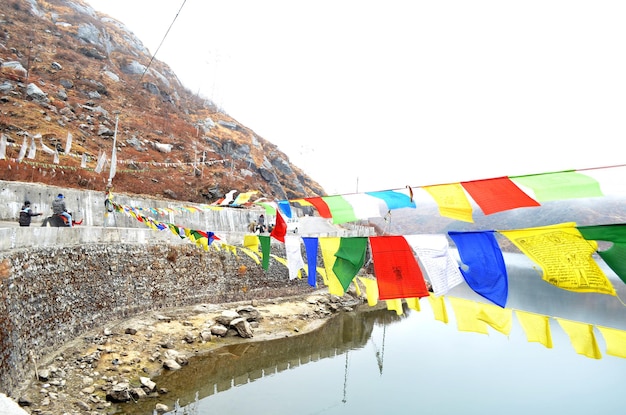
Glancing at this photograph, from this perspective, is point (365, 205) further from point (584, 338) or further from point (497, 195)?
point (584, 338)

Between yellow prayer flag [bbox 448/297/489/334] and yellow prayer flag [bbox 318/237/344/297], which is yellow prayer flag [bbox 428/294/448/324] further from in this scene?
yellow prayer flag [bbox 318/237/344/297]

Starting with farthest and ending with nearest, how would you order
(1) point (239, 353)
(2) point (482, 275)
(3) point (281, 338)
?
(3) point (281, 338), (1) point (239, 353), (2) point (482, 275)

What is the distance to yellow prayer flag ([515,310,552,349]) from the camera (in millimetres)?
5754

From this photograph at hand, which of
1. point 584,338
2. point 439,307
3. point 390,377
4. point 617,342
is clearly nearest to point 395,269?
point 439,307

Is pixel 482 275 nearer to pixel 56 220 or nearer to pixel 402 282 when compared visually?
pixel 402 282

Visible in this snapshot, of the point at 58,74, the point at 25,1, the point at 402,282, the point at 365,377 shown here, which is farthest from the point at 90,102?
the point at 402,282

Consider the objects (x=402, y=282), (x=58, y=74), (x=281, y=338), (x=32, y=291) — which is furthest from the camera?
(x=58, y=74)

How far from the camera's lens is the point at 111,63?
48719 mm

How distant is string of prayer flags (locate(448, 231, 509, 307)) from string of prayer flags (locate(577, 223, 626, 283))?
1117 mm

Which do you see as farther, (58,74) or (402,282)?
(58,74)

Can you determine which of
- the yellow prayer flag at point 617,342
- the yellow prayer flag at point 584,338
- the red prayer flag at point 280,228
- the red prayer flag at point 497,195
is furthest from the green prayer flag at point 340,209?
the yellow prayer flag at point 617,342

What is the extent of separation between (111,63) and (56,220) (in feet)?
151

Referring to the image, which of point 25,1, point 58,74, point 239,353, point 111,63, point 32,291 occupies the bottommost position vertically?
point 239,353

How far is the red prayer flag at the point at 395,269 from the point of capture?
579cm
